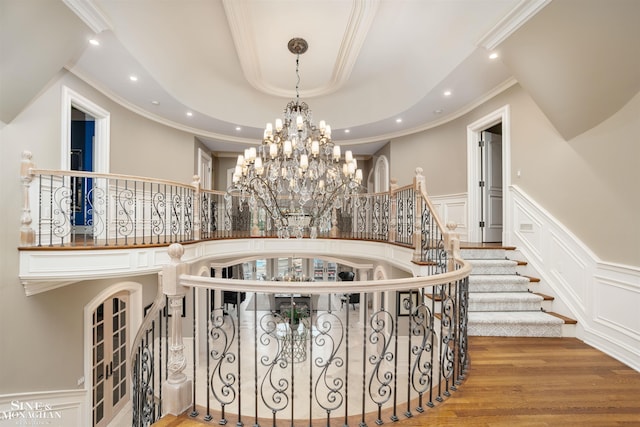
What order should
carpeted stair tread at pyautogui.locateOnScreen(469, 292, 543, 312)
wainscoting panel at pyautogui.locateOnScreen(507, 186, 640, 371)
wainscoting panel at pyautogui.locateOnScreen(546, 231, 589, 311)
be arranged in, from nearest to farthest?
wainscoting panel at pyautogui.locateOnScreen(507, 186, 640, 371), wainscoting panel at pyautogui.locateOnScreen(546, 231, 589, 311), carpeted stair tread at pyautogui.locateOnScreen(469, 292, 543, 312)

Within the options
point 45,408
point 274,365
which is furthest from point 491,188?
point 45,408

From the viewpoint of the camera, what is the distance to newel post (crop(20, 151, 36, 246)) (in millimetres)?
3525

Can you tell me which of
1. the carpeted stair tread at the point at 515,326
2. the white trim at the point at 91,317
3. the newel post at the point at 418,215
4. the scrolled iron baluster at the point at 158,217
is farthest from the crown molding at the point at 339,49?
the white trim at the point at 91,317

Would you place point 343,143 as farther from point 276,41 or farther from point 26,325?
point 26,325

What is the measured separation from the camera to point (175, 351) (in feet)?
6.81

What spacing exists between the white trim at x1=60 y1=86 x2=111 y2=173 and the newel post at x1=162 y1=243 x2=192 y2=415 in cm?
363

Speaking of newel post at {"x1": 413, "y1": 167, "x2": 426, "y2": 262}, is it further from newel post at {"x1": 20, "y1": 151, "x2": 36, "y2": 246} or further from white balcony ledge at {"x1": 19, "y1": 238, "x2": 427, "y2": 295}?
newel post at {"x1": 20, "y1": 151, "x2": 36, "y2": 246}

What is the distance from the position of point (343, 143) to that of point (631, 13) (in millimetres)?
6042

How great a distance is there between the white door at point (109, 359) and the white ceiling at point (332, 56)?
3.58 m

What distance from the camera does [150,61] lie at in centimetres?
448

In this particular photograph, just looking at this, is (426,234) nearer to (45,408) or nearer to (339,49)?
(339,49)

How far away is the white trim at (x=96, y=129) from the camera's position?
4.17 metres

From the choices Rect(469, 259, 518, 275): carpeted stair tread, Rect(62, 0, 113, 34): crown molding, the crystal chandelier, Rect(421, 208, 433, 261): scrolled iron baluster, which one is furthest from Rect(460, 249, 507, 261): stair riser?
Rect(62, 0, 113, 34): crown molding

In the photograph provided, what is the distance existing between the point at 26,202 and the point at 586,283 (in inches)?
275
